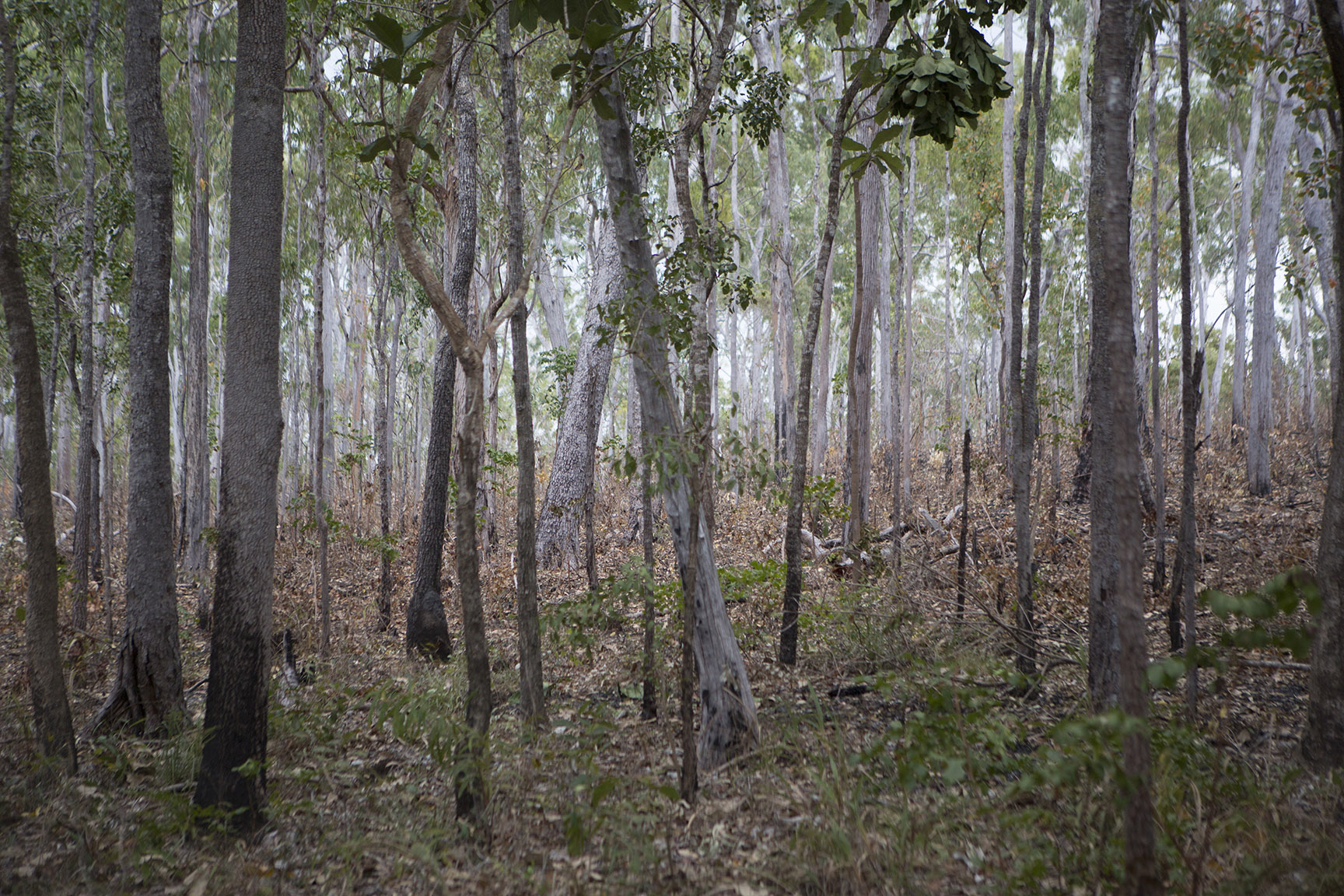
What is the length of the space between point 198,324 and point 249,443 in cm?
888

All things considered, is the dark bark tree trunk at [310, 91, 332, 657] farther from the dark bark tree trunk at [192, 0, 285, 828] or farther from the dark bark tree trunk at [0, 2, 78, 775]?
the dark bark tree trunk at [192, 0, 285, 828]

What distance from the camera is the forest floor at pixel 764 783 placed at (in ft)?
8.64

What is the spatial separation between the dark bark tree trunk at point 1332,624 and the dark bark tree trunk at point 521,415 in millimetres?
3586

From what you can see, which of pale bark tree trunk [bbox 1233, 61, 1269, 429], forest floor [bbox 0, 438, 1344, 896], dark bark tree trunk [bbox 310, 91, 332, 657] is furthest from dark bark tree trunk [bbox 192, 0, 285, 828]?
pale bark tree trunk [bbox 1233, 61, 1269, 429]

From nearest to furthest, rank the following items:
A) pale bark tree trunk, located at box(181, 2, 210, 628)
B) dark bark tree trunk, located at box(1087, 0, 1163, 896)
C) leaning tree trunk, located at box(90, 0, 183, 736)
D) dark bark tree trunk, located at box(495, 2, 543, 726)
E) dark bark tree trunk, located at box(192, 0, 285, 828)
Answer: dark bark tree trunk, located at box(1087, 0, 1163, 896) < dark bark tree trunk, located at box(192, 0, 285, 828) < dark bark tree trunk, located at box(495, 2, 543, 726) < leaning tree trunk, located at box(90, 0, 183, 736) < pale bark tree trunk, located at box(181, 2, 210, 628)

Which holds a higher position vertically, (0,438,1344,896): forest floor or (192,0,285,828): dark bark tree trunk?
Answer: (192,0,285,828): dark bark tree trunk

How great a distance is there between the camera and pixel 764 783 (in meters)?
3.62

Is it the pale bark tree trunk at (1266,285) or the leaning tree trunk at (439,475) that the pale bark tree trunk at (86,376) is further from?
the pale bark tree trunk at (1266,285)

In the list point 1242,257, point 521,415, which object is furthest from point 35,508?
point 1242,257

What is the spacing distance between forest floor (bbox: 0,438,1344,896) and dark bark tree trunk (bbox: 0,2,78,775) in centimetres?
29

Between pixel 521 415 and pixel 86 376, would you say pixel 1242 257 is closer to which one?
pixel 521 415

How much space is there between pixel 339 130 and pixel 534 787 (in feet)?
24.4

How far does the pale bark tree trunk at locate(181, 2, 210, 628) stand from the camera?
415 inches

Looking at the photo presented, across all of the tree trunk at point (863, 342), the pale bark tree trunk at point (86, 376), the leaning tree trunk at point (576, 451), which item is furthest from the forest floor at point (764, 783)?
the leaning tree trunk at point (576, 451)
